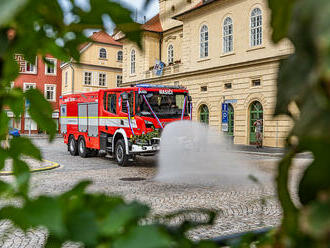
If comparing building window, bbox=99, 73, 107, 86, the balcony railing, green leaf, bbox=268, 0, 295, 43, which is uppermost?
building window, bbox=99, 73, 107, 86

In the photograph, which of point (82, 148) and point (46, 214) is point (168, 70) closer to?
point (82, 148)

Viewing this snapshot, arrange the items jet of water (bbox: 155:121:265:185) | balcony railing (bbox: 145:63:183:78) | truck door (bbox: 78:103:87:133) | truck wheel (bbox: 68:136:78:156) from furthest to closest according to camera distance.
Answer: balcony railing (bbox: 145:63:183:78)
truck wheel (bbox: 68:136:78:156)
truck door (bbox: 78:103:87:133)
jet of water (bbox: 155:121:265:185)

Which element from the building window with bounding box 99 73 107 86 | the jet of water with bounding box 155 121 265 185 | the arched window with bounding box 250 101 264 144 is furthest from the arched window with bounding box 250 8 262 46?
the building window with bounding box 99 73 107 86

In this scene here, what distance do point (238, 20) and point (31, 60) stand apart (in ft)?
67.8

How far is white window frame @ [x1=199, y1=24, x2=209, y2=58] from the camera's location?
72.8 ft

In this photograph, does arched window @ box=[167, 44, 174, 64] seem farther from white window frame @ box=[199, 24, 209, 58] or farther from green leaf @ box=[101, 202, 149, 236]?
green leaf @ box=[101, 202, 149, 236]

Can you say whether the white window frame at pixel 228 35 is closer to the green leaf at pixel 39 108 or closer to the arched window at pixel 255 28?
the arched window at pixel 255 28

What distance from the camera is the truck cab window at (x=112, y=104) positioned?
1124cm

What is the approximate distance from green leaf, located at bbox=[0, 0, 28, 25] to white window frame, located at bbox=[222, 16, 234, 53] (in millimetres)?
20997

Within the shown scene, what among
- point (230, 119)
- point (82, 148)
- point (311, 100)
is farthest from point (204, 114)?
point (311, 100)

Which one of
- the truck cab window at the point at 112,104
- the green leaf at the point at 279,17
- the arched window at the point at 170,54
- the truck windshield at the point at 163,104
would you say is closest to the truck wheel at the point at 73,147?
the truck cab window at the point at 112,104

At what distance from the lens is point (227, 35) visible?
20.8 m

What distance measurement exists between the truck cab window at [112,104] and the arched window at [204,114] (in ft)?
36.7

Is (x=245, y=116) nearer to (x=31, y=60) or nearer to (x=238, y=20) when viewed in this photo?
(x=238, y=20)
